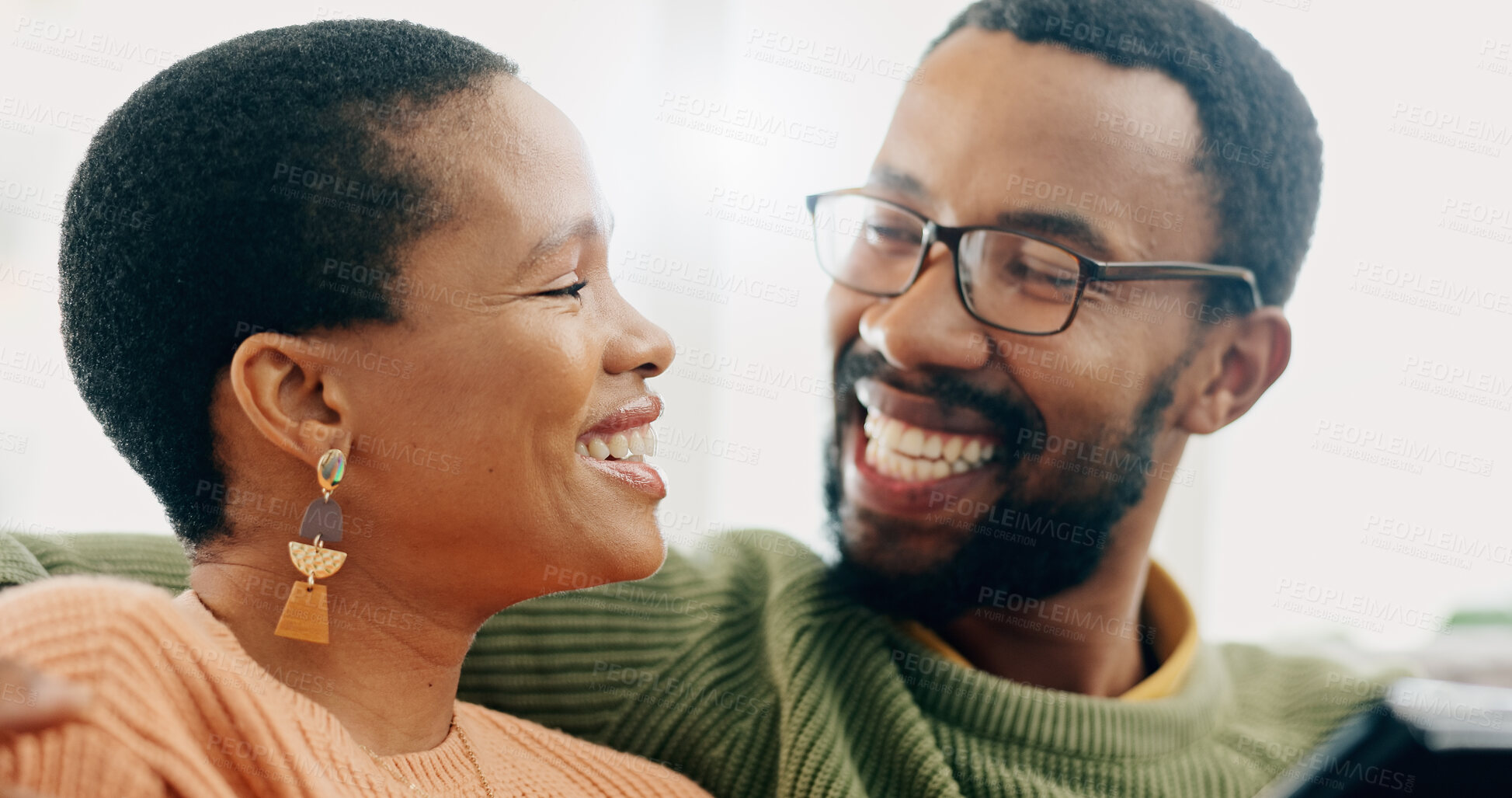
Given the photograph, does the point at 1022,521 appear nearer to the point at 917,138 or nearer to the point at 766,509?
the point at 917,138

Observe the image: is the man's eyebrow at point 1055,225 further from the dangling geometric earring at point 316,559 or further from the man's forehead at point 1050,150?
the dangling geometric earring at point 316,559

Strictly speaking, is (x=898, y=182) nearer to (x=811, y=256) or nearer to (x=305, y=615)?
(x=811, y=256)

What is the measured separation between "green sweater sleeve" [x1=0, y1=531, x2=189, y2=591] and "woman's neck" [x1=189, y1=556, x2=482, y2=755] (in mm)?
357

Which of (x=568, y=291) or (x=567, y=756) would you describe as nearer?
(x=568, y=291)

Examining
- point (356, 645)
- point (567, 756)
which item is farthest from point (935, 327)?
point (356, 645)

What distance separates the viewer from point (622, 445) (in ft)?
3.58

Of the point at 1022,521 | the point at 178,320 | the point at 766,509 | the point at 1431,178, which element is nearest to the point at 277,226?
the point at 178,320

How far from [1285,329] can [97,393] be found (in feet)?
4.66

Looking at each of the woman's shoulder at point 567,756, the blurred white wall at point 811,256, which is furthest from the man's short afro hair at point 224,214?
the blurred white wall at point 811,256

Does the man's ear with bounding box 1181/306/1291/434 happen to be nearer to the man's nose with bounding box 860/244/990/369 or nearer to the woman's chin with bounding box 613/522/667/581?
the man's nose with bounding box 860/244/990/369

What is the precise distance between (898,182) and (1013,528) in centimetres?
48

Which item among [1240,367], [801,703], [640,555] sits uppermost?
[1240,367]

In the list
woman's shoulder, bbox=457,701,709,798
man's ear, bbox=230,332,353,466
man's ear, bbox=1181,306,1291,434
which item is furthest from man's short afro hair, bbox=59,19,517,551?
man's ear, bbox=1181,306,1291,434

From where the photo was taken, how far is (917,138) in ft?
5.06
